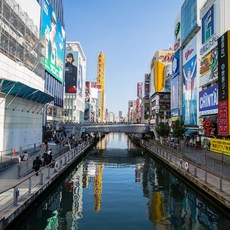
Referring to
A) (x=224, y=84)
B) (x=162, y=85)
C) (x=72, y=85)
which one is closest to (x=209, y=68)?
(x=224, y=84)

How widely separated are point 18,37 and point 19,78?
514cm

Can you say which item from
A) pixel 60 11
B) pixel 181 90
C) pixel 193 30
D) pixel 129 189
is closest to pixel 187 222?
pixel 129 189

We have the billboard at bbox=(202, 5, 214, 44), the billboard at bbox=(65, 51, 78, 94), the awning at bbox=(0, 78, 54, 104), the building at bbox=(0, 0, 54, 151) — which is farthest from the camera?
the billboard at bbox=(65, 51, 78, 94)

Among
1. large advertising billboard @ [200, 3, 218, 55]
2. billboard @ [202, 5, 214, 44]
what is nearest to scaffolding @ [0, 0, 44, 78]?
large advertising billboard @ [200, 3, 218, 55]

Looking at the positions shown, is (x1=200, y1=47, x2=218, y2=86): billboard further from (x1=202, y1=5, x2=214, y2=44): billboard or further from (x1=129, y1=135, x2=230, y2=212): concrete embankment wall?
(x1=129, y1=135, x2=230, y2=212): concrete embankment wall

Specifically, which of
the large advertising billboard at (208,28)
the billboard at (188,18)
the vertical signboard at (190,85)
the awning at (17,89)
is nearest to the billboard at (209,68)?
the large advertising billboard at (208,28)

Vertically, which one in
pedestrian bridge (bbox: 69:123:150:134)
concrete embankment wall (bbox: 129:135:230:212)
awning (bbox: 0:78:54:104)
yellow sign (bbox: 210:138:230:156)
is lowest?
concrete embankment wall (bbox: 129:135:230:212)

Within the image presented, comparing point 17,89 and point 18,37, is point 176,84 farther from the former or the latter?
point 17,89

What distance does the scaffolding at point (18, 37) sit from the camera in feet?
98.6

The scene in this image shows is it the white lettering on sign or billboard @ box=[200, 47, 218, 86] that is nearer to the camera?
the white lettering on sign

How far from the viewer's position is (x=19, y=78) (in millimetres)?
34719

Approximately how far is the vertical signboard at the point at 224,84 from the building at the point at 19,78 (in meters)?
25.3

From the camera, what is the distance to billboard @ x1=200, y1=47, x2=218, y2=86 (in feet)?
166

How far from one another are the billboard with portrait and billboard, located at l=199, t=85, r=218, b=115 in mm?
7007
